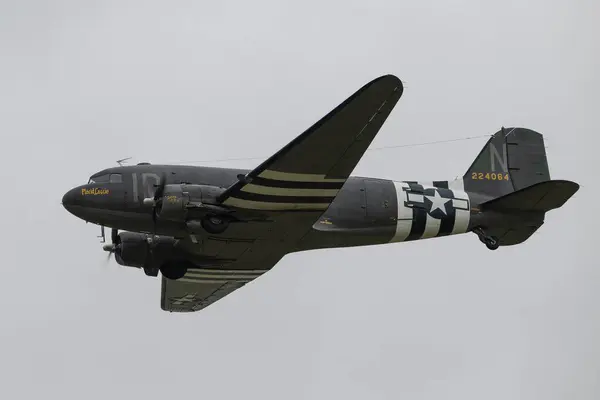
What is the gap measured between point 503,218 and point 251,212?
288 inches

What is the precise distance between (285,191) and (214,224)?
179 centimetres

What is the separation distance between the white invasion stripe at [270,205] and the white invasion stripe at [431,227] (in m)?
3.71

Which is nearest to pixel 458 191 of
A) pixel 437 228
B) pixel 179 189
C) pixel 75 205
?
pixel 437 228

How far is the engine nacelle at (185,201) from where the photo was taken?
2328 cm

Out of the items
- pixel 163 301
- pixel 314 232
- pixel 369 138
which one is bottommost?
pixel 163 301

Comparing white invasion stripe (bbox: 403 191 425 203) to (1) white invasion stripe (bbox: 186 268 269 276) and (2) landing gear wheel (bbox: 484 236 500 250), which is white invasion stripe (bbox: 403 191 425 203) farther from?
(1) white invasion stripe (bbox: 186 268 269 276)

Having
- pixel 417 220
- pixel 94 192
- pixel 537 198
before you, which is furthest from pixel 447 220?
pixel 94 192

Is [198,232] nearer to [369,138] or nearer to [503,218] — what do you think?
[369,138]

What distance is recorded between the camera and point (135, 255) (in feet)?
85.3

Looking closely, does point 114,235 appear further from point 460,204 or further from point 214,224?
point 460,204

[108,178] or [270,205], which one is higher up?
[108,178]

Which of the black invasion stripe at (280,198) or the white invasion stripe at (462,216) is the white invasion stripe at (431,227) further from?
the black invasion stripe at (280,198)

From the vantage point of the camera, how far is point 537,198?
26.7m

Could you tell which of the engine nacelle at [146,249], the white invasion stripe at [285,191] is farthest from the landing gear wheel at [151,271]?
the white invasion stripe at [285,191]
